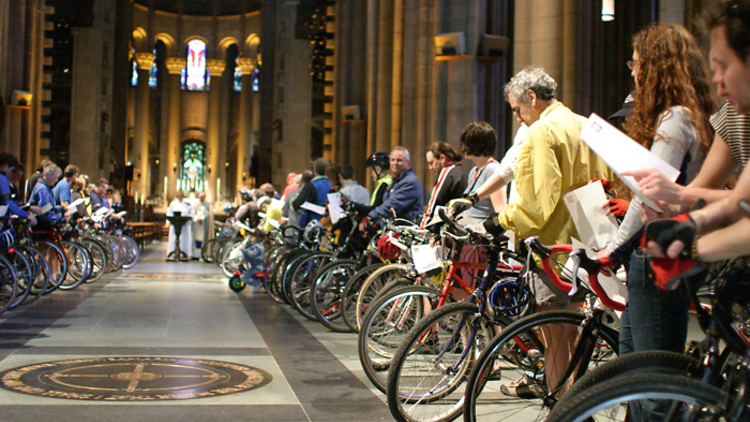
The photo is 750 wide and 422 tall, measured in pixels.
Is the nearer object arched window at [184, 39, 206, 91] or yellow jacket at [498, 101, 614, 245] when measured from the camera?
yellow jacket at [498, 101, 614, 245]

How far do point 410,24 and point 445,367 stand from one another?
12358mm

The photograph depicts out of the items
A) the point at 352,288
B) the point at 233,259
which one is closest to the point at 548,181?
the point at 352,288

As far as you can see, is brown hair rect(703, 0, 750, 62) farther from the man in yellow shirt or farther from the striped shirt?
the man in yellow shirt

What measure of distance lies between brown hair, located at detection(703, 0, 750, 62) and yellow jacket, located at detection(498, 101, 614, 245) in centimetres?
166

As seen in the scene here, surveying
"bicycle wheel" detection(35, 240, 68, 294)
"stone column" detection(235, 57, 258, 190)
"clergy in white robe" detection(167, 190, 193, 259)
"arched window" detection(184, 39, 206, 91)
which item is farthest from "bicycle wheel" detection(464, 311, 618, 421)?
"arched window" detection(184, 39, 206, 91)

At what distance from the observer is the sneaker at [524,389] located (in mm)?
3488

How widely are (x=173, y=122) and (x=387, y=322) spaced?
171 feet

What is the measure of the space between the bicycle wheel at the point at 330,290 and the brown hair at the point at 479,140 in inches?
104

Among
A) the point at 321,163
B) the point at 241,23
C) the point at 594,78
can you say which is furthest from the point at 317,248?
the point at 241,23

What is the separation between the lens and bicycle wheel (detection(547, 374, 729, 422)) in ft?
5.92

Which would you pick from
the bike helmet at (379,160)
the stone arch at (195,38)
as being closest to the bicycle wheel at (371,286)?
the bike helmet at (379,160)

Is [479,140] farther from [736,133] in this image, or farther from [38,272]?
[38,272]

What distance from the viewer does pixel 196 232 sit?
74.4ft

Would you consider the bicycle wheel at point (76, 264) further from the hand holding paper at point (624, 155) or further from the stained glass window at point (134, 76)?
the stained glass window at point (134, 76)
